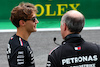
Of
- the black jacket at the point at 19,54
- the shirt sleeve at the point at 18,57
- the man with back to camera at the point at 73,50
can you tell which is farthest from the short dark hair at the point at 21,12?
the man with back to camera at the point at 73,50

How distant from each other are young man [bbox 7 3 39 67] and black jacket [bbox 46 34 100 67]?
19.7 inches

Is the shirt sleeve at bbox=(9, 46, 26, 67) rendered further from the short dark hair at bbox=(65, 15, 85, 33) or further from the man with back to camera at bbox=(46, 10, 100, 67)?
the short dark hair at bbox=(65, 15, 85, 33)

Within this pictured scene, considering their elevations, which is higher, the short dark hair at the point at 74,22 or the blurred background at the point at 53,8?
the short dark hair at the point at 74,22

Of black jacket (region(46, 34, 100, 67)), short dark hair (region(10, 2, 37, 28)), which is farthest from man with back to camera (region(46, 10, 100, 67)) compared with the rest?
short dark hair (region(10, 2, 37, 28))

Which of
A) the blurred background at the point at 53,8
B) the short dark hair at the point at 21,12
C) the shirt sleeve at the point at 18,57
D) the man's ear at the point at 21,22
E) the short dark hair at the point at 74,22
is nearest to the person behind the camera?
the short dark hair at the point at 74,22

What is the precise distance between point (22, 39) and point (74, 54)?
0.89m

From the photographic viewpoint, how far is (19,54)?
2.77m

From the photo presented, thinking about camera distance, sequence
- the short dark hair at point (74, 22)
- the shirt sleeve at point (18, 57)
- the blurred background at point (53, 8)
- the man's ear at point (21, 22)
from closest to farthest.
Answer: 1. the short dark hair at point (74, 22)
2. the shirt sleeve at point (18, 57)
3. the man's ear at point (21, 22)
4. the blurred background at point (53, 8)

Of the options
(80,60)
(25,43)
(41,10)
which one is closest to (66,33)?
(80,60)

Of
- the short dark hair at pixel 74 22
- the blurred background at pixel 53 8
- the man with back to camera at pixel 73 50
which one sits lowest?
the blurred background at pixel 53 8

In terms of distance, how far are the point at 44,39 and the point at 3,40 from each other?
1.98 meters

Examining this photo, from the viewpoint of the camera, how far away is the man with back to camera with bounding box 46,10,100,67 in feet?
7.79

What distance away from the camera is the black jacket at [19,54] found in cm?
277

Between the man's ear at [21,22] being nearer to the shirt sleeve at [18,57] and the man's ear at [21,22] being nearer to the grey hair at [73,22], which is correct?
the shirt sleeve at [18,57]
